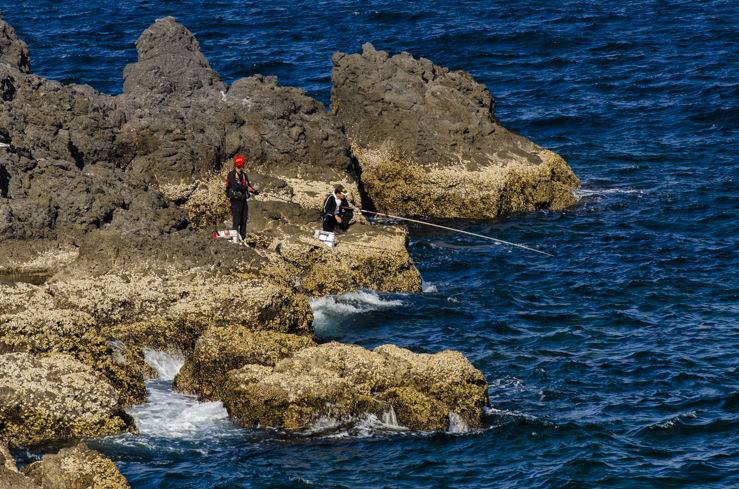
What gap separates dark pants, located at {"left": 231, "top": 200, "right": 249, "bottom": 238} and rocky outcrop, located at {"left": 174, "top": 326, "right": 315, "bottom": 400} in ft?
21.0

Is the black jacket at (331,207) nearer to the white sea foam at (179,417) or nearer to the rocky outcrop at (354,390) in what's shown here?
the rocky outcrop at (354,390)

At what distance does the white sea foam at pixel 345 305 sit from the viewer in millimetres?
29453

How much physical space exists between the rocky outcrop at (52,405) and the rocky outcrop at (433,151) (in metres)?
15.4

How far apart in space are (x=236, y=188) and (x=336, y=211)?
2446 millimetres

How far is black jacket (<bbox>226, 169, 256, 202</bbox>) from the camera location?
101 ft

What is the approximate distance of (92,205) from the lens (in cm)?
2919

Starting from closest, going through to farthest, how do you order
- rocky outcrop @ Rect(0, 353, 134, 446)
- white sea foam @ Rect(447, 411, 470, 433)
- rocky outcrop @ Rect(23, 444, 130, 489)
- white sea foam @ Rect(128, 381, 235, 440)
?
1. rocky outcrop @ Rect(23, 444, 130, 489)
2. rocky outcrop @ Rect(0, 353, 134, 446)
3. white sea foam @ Rect(128, 381, 235, 440)
4. white sea foam @ Rect(447, 411, 470, 433)

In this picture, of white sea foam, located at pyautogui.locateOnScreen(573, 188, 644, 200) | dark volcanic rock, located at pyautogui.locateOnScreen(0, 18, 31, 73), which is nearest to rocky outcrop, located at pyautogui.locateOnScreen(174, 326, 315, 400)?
dark volcanic rock, located at pyautogui.locateOnScreen(0, 18, 31, 73)

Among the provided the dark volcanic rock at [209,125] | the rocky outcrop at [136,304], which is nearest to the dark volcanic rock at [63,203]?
the rocky outcrop at [136,304]

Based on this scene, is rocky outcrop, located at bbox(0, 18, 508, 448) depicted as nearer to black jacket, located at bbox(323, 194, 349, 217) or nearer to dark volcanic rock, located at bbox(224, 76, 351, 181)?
dark volcanic rock, located at bbox(224, 76, 351, 181)

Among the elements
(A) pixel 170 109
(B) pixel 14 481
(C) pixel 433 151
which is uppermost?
(A) pixel 170 109

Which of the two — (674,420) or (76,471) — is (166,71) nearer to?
(674,420)

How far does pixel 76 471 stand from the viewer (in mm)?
19234

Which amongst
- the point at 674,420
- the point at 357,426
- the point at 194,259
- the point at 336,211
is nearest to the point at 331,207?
the point at 336,211
